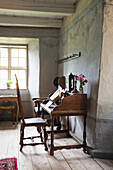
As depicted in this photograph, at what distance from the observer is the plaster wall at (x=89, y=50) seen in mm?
3643

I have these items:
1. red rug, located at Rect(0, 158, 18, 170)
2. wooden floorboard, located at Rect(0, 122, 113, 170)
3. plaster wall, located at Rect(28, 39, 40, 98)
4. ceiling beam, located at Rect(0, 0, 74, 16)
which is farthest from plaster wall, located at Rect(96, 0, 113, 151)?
plaster wall, located at Rect(28, 39, 40, 98)

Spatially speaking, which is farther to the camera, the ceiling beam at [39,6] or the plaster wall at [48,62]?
the plaster wall at [48,62]

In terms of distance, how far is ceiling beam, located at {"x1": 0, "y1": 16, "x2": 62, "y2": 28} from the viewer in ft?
18.6

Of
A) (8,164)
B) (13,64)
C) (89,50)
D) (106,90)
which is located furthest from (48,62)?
(8,164)

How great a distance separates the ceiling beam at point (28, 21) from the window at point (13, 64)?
167 cm

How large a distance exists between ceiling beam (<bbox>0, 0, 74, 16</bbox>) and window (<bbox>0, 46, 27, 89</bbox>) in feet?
8.98

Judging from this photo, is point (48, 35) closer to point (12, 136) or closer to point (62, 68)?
point (62, 68)

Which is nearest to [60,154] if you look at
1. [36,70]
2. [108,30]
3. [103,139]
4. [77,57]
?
[103,139]

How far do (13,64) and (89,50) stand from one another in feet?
13.4

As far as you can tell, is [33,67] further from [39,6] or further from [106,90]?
[106,90]

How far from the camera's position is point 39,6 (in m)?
4.84

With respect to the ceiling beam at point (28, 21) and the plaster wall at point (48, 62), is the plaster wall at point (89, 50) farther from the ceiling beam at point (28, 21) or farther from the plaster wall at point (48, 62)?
the plaster wall at point (48, 62)

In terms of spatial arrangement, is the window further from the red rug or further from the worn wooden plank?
the worn wooden plank

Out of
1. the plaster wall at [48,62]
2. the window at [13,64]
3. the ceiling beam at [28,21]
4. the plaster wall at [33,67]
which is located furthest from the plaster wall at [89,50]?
the window at [13,64]
